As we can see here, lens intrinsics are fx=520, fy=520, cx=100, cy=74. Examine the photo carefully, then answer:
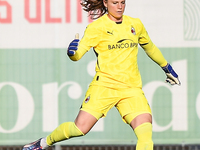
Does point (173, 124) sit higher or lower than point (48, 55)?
lower

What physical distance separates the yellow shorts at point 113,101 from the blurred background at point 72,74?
6.53 ft

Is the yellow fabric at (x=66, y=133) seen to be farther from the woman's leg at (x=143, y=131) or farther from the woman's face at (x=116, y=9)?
the woman's face at (x=116, y=9)

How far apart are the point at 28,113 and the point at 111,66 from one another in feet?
7.67

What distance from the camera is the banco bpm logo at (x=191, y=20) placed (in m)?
6.81

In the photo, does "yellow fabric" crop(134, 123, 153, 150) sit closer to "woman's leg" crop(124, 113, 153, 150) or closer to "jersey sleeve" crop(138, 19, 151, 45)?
"woman's leg" crop(124, 113, 153, 150)

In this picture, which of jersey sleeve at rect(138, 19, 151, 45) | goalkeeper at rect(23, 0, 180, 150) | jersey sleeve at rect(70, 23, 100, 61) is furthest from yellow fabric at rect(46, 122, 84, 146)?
jersey sleeve at rect(138, 19, 151, 45)

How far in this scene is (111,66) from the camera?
485 cm

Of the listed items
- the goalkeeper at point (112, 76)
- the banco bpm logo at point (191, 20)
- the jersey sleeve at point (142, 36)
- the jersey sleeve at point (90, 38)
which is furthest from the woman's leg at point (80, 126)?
the banco bpm logo at point (191, 20)

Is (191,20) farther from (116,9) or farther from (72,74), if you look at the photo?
(116,9)

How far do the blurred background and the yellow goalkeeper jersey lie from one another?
1.96m

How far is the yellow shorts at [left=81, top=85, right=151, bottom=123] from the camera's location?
482 cm

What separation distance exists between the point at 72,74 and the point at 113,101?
6.75 feet

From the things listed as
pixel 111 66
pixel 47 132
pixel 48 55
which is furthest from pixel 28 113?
pixel 111 66

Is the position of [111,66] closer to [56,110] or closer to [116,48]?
[116,48]
